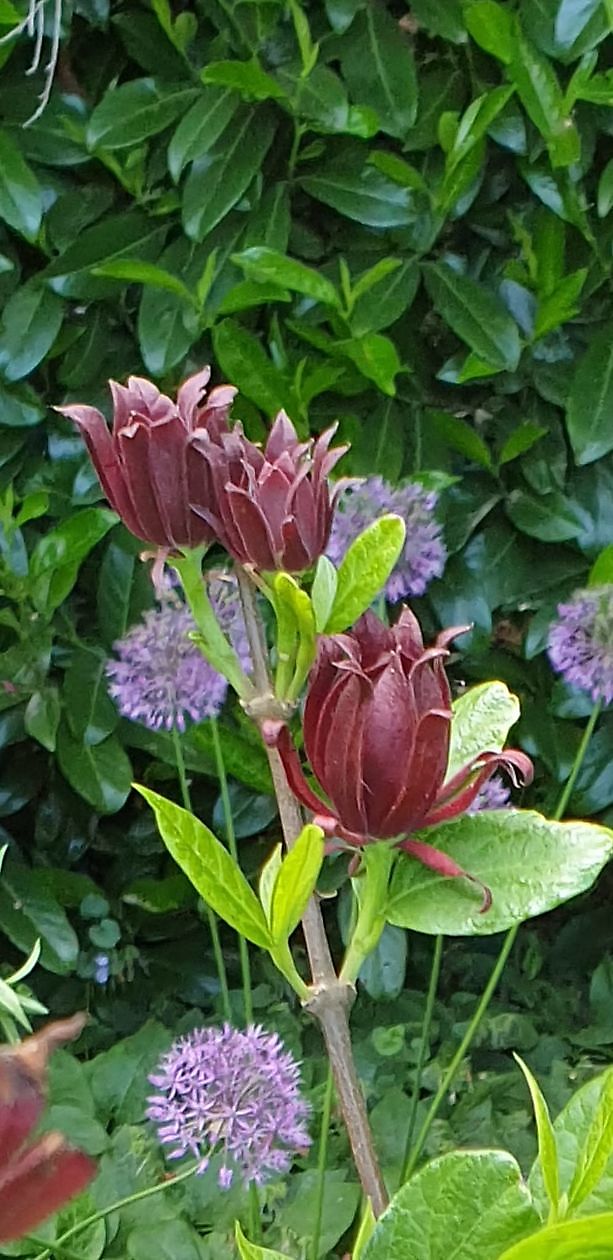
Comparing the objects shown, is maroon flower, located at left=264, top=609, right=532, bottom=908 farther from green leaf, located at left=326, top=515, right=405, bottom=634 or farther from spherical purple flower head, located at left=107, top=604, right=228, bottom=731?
spherical purple flower head, located at left=107, top=604, right=228, bottom=731

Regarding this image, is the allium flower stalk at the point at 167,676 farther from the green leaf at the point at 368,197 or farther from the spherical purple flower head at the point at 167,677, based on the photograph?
the green leaf at the point at 368,197

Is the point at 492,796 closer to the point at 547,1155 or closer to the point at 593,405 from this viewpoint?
the point at 547,1155

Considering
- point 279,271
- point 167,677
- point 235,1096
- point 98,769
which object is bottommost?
point 98,769

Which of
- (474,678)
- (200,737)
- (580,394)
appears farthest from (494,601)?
(200,737)

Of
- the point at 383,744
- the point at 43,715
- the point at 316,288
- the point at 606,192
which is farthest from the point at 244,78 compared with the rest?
the point at 383,744

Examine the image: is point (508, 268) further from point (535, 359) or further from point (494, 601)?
point (494, 601)

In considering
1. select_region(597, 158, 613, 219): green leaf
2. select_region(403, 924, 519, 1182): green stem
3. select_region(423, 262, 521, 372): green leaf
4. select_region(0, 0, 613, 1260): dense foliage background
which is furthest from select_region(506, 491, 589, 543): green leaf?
select_region(403, 924, 519, 1182): green stem

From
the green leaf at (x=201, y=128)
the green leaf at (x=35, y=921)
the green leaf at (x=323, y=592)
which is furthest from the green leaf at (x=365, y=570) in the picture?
the green leaf at (x=35, y=921)
